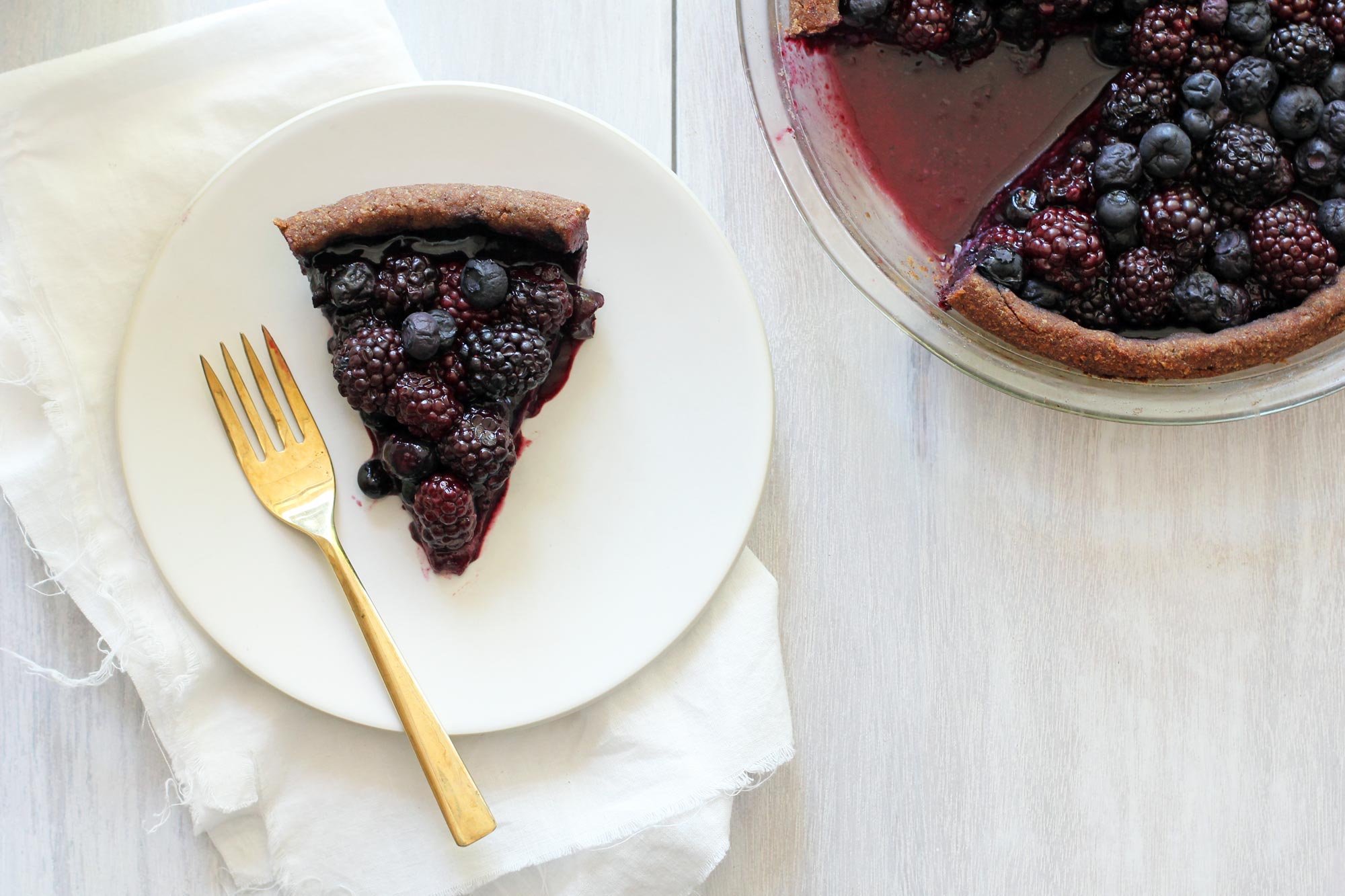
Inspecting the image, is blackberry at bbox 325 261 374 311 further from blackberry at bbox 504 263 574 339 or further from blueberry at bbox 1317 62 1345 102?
blueberry at bbox 1317 62 1345 102

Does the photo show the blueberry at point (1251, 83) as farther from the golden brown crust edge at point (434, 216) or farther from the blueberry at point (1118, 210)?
the golden brown crust edge at point (434, 216)

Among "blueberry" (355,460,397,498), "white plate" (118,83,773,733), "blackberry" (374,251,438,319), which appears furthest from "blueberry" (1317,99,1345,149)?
"blueberry" (355,460,397,498)

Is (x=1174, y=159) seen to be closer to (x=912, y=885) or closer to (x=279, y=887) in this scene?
(x=912, y=885)

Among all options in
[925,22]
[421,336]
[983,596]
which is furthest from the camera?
[983,596]

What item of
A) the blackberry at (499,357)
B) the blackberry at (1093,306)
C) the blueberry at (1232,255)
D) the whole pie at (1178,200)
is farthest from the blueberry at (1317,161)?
the blackberry at (499,357)

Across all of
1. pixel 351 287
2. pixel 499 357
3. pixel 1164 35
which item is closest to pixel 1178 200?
pixel 1164 35

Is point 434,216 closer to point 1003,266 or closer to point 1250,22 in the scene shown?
point 1003,266
